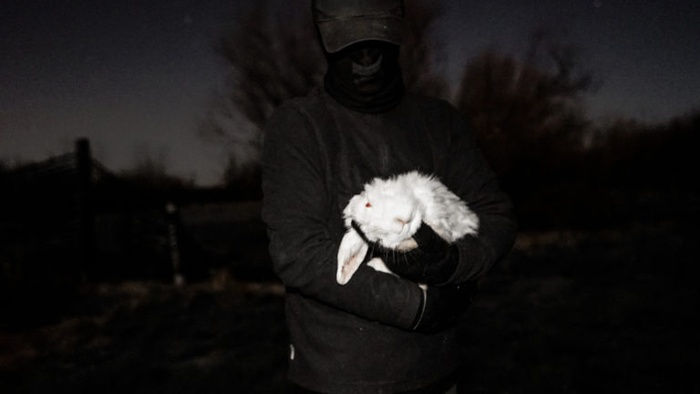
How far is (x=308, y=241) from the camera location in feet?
5.52

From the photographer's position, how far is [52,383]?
201 inches

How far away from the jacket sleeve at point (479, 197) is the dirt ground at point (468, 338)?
3.15 m

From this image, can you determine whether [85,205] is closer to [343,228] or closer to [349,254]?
[343,228]

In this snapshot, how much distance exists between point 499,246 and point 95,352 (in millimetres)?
5618

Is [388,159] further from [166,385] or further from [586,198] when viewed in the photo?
[586,198]

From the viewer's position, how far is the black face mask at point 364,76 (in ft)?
6.42

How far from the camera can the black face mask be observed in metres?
1.96

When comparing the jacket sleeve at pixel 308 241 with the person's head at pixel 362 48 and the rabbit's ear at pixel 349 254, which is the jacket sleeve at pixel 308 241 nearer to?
the rabbit's ear at pixel 349 254

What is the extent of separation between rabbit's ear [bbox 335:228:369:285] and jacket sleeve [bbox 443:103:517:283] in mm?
381

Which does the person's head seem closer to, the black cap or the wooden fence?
the black cap

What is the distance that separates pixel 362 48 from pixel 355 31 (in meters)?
0.10

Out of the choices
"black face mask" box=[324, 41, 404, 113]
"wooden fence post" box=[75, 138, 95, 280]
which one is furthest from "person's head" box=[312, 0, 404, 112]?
"wooden fence post" box=[75, 138, 95, 280]

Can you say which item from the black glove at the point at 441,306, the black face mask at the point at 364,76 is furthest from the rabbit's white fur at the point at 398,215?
the black face mask at the point at 364,76

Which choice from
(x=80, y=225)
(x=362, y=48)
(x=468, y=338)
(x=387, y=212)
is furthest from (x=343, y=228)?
(x=80, y=225)
